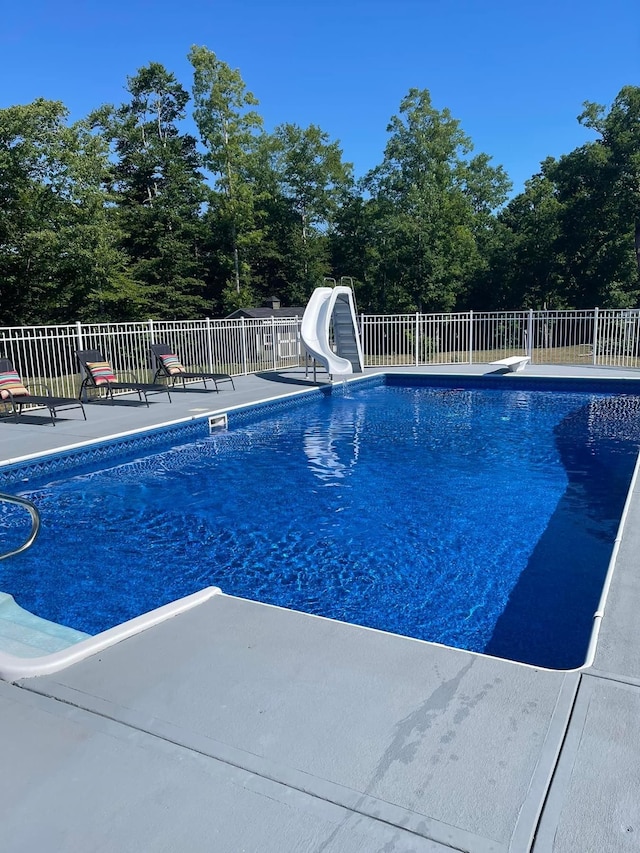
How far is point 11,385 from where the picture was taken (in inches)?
379

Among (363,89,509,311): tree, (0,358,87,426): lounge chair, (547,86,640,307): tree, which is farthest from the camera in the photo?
(363,89,509,311): tree

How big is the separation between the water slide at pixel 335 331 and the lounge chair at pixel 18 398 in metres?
6.02

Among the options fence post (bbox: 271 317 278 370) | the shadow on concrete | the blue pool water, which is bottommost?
the blue pool water

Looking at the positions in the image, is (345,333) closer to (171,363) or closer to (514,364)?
(514,364)

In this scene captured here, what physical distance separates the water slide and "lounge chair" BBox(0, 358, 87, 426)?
6.02 meters

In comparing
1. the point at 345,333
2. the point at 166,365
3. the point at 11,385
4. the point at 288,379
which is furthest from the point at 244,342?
the point at 11,385

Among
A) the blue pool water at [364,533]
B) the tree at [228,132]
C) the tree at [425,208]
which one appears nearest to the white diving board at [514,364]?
the blue pool water at [364,533]

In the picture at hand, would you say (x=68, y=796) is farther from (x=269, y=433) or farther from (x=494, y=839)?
(x=269, y=433)

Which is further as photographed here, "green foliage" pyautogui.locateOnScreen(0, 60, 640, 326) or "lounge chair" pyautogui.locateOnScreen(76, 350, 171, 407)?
"green foliage" pyautogui.locateOnScreen(0, 60, 640, 326)

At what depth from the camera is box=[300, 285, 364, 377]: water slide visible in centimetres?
1426

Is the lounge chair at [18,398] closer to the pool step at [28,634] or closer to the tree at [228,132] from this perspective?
the pool step at [28,634]

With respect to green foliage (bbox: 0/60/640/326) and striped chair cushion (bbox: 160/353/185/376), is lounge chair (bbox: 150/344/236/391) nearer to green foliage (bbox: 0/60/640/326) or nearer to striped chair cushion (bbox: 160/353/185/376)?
striped chair cushion (bbox: 160/353/185/376)

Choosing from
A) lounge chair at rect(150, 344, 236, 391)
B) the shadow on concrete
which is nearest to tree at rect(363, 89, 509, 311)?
the shadow on concrete

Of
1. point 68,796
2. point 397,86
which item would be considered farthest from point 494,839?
point 397,86
